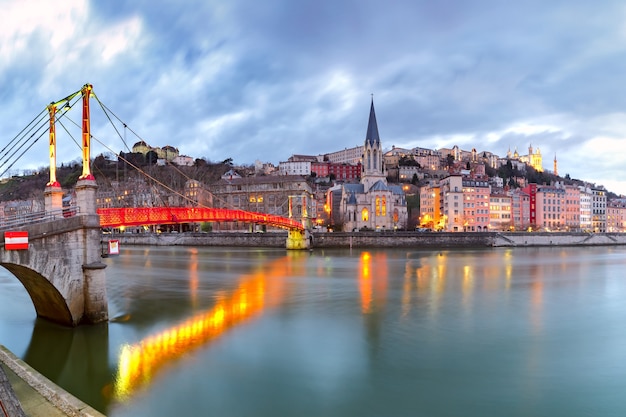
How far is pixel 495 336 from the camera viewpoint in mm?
12852

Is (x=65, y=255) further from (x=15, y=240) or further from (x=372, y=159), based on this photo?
(x=372, y=159)

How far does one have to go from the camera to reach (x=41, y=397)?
241 inches

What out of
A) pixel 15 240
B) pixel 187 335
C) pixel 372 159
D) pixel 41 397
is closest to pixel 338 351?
pixel 187 335

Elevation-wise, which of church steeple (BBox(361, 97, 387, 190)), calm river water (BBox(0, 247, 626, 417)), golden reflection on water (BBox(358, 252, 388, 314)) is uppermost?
church steeple (BBox(361, 97, 387, 190))

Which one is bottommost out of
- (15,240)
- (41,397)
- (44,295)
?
(41,397)

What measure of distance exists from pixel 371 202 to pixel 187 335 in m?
66.6

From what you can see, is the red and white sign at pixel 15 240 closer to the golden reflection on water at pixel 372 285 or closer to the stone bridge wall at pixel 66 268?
the stone bridge wall at pixel 66 268

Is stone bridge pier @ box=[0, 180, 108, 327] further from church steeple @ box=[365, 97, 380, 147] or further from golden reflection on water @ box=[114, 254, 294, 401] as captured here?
church steeple @ box=[365, 97, 380, 147]

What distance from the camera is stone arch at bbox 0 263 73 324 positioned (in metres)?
10.6

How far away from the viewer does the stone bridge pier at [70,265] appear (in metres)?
10.3

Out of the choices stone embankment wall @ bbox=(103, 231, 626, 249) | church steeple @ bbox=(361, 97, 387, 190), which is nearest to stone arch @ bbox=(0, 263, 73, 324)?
stone embankment wall @ bbox=(103, 231, 626, 249)

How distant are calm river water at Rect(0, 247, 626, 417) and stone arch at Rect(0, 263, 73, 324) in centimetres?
45

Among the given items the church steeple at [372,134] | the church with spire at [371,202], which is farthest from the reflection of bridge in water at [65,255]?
the church steeple at [372,134]

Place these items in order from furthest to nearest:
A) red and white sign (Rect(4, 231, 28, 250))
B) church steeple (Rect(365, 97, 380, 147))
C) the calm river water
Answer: church steeple (Rect(365, 97, 380, 147))
red and white sign (Rect(4, 231, 28, 250))
the calm river water
